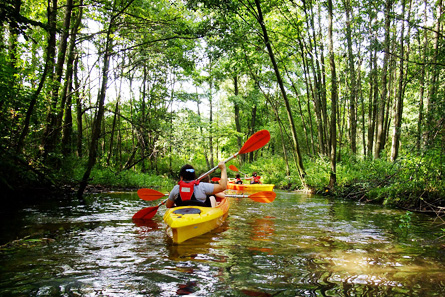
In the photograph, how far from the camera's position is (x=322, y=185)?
11008 mm

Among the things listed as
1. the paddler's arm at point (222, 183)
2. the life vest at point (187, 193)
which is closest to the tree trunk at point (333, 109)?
the paddler's arm at point (222, 183)

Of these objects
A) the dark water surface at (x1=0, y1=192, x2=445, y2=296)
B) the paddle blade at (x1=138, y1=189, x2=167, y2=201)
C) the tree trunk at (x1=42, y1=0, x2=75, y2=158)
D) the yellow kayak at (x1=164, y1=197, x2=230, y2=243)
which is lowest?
the dark water surface at (x1=0, y1=192, x2=445, y2=296)

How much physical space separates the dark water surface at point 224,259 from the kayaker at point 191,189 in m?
0.57

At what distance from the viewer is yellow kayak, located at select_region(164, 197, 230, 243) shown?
3677 mm

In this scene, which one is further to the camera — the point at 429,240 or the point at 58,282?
the point at 429,240

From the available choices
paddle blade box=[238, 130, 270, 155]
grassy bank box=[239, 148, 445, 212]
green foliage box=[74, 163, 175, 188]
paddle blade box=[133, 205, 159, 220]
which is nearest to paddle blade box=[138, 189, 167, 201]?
paddle blade box=[133, 205, 159, 220]

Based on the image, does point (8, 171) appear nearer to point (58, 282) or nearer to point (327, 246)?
point (58, 282)

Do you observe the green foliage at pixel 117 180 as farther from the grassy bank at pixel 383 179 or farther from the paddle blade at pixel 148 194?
the grassy bank at pixel 383 179

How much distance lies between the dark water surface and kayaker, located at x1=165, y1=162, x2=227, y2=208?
0.57m

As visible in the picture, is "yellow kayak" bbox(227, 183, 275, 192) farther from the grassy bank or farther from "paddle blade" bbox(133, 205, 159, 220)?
"paddle blade" bbox(133, 205, 159, 220)

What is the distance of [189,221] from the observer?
3.80 meters

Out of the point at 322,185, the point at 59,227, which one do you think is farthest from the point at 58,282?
the point at 322,185

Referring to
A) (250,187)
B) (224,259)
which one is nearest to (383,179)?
(224,259)

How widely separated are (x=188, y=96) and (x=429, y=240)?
16.9 meters
